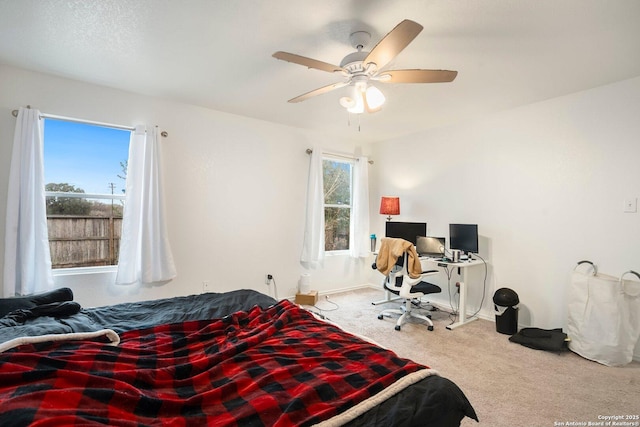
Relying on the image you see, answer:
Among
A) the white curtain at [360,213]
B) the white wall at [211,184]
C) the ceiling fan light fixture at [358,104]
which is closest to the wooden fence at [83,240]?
the white wall at [211,184]

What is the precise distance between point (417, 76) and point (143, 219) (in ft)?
9.27

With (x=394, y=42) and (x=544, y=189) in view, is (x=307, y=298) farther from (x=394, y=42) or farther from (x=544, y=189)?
(x=394, y=42)

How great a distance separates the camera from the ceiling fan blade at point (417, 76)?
76.0 inches

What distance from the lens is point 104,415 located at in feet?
3.01

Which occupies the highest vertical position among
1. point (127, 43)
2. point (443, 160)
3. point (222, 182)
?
point (127, 43)

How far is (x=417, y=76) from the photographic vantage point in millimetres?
2008

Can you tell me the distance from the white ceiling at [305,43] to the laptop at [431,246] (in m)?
1.65

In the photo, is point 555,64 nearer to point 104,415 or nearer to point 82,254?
point 104,415

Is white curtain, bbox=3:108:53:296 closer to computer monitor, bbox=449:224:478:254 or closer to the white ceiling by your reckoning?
the white ceiling

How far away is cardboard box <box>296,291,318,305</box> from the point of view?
4.12 metres

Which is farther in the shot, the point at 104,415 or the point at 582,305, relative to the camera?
the point at 582,305

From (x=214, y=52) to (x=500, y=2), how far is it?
1913mm

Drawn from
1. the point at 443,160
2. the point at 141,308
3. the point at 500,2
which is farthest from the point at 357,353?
the point at 443,160

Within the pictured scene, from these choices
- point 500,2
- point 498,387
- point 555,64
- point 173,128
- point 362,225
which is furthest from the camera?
point 362,225
